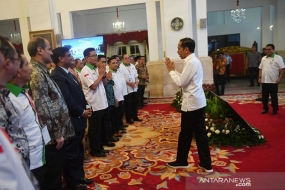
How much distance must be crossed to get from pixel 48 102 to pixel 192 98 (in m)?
1.50

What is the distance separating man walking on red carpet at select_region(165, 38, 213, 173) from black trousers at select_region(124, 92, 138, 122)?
2.48 m

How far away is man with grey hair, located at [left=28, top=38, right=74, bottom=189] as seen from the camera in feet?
6.43

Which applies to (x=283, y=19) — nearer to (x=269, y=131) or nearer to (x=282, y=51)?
(x=282, y=51)

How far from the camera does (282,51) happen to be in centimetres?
1150

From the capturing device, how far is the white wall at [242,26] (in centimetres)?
1368

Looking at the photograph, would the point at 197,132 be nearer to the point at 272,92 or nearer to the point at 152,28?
the point at 272,92

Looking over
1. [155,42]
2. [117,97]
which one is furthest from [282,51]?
[117,97]

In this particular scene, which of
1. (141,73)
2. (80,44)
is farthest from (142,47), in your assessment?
(141,73)

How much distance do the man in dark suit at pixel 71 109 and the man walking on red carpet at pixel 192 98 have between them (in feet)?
3.53

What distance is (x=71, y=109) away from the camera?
2.48 meters

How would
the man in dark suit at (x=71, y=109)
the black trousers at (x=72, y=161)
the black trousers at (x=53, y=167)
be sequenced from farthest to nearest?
the black trousers at (x=72, y=161) < the man in dark suit at (x=71, y=109) < the black trousers at (x=53, y=167)

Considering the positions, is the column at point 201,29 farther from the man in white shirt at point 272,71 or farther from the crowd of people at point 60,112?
the crowd of people at point 60,112

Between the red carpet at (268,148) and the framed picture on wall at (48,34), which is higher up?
the framed picture on wall at (48,34)

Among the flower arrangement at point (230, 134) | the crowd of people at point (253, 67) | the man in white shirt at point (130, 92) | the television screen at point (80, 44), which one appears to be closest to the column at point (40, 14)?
the television screen at point (80, 44)
